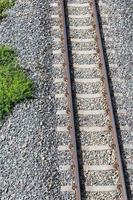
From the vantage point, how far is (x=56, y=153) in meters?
12.0

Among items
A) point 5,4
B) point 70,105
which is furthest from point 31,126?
point 5,4

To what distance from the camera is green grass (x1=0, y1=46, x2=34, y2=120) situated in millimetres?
12891

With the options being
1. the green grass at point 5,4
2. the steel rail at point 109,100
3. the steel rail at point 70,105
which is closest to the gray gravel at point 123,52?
the steel rail at point 109,100

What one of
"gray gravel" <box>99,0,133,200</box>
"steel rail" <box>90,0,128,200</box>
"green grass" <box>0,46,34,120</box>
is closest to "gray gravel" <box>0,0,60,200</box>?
"green grass" <box>0,46,34,120</box>

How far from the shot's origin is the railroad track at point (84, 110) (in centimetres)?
1146

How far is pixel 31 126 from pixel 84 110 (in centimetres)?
151

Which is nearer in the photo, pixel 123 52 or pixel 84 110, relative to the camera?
pixel 84 110

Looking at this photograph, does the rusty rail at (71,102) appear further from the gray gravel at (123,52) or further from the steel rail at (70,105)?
the gray gravel at (123,52)

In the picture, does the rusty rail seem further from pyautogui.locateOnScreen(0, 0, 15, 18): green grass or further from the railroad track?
pyautogui.locateOnScreen(0, 0, 15, 18): green grass

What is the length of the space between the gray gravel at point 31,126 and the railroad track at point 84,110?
25 cm

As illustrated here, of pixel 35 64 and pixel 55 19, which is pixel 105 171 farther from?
pixel 55 19

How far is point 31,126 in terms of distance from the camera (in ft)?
40.8

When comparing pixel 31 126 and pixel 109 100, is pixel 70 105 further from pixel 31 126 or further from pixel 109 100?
pixel 31 126

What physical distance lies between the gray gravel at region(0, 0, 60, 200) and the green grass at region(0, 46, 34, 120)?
0.18 meters
